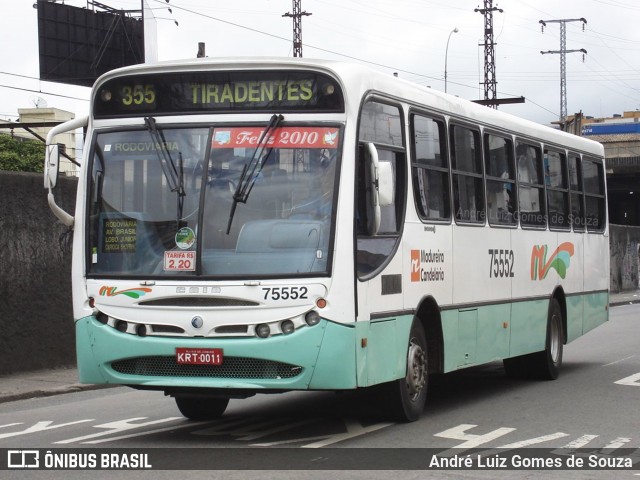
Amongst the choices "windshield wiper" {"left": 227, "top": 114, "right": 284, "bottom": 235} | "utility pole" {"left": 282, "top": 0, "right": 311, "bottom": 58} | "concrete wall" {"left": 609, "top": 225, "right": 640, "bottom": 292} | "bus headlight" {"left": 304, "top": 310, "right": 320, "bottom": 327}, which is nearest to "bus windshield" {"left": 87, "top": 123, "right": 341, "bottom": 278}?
"windshield wiper" {"left": 227, "top": 114, "right": 284, "bottom": 235}

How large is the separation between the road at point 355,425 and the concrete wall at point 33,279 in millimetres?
1865

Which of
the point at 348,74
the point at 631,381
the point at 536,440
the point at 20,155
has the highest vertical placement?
the point at 20,155

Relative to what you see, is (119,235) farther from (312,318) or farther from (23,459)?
(23,459)

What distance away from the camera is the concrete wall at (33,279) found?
52.5 feet

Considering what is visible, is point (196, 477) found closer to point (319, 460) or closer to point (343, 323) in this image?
point (319, 460)

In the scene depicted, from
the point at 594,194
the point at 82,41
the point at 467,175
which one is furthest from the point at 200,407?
the point at 82,41

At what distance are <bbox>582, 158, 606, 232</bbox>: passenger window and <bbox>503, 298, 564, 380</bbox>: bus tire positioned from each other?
88.9 inches

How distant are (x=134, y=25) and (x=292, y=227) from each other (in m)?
42.1

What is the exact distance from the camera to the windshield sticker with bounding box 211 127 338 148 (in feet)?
31.2

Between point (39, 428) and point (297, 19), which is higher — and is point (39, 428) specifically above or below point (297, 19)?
below

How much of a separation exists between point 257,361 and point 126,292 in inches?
49.1

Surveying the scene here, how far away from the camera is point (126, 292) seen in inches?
379

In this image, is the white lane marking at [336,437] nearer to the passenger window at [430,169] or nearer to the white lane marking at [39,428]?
the passenger window at [430,169]

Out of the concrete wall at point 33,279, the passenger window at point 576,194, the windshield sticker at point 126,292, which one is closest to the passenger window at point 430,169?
the windshield sticker at point 126,292
